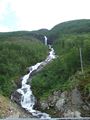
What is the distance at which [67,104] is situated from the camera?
4119 inches

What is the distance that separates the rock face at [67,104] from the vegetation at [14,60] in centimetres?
2153

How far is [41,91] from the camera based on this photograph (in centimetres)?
12375

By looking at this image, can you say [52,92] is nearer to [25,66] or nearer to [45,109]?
[45,109]

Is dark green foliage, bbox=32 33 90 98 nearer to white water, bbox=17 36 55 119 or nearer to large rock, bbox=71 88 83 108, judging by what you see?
white water, bbox=17 36 55 119

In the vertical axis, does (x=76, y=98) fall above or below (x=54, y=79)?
below

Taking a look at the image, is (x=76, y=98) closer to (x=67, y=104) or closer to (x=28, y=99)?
(x=67, y=104)

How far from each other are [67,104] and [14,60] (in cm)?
6414

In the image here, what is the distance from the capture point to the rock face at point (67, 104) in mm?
101438

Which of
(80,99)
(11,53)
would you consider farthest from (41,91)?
(11,53)

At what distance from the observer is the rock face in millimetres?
101438

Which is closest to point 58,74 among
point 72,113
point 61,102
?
point 61,102

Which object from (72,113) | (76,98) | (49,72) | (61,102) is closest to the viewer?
(72,113)

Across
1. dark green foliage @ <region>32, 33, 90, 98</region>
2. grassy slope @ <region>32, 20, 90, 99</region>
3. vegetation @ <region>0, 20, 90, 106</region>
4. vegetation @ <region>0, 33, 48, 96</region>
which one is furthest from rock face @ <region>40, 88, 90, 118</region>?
vegetation @ <region>0, 33, 48, 96</region>

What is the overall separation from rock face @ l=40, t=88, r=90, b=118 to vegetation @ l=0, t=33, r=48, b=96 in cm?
2153
